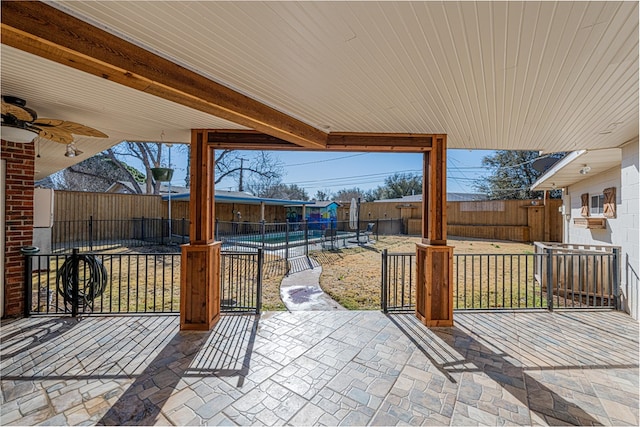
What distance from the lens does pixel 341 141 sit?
3633 millimetres

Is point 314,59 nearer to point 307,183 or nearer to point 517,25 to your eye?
point 517,25

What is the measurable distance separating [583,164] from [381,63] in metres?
5.86

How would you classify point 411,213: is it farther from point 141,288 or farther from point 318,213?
point 141,288

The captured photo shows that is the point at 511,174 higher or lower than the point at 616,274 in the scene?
higher

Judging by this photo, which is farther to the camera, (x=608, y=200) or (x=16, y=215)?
Answer: (x=608, y=200)

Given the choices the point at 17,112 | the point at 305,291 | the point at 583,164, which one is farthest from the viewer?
the point at 583,164

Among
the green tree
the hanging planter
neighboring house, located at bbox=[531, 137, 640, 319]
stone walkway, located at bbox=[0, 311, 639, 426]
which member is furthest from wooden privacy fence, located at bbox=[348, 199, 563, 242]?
the hanging planter

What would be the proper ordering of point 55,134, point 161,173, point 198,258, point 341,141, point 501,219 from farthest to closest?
point 501,219 → point 161,173 → point 341,141 → point 198,258 → point 55,134

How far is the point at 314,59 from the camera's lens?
1.85 m

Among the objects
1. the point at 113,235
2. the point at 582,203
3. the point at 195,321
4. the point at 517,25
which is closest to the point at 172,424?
the point at 195,321

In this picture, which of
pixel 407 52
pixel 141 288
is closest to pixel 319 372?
pixel 407 52

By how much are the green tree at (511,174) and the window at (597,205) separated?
41.7ft

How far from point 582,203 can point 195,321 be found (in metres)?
9.08

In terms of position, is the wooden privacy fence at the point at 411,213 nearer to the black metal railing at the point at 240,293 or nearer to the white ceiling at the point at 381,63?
the black metal railing at the point at 240,293
